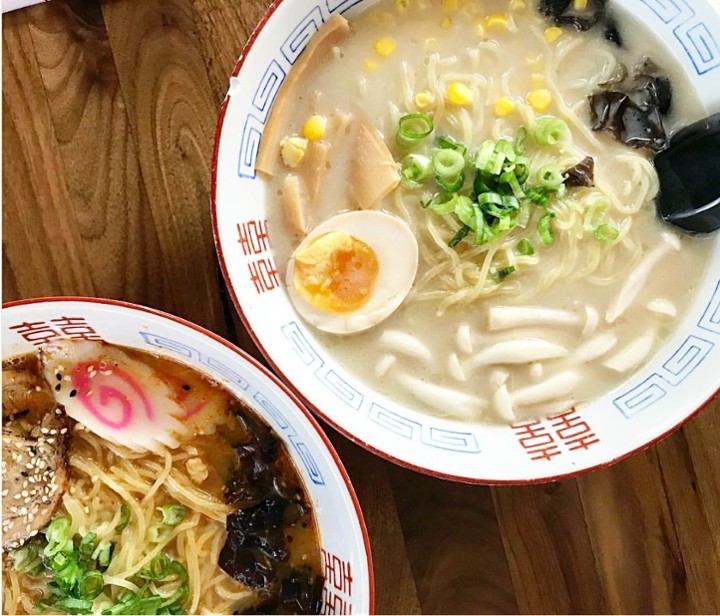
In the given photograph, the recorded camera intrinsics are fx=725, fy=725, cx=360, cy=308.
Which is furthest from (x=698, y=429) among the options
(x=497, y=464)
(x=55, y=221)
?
(x=55, y=221)

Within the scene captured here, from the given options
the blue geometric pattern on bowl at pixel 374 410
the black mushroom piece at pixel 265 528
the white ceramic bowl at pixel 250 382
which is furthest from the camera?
the black mushroom piece at pixel 265 528

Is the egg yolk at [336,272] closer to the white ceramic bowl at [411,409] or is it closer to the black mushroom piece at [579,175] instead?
the white ceramic bowl at [411,409]

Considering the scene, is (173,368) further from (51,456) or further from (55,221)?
(55,221)

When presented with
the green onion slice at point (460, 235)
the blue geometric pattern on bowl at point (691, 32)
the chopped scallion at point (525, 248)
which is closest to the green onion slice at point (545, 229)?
the chopped scallion at point (525, 248)

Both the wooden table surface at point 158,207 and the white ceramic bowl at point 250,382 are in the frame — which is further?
the wooden table surface at point 158,207

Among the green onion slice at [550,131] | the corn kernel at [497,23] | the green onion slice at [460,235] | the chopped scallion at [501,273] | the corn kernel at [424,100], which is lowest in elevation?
the chopped scallion at [501,273]
